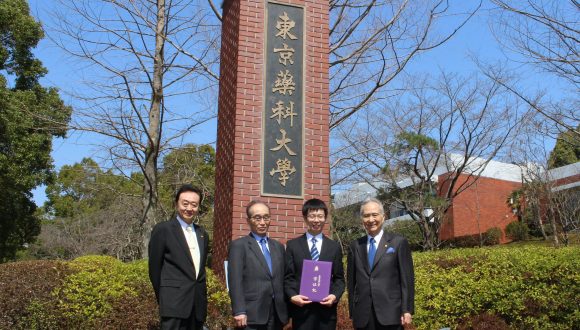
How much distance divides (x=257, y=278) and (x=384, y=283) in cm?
86

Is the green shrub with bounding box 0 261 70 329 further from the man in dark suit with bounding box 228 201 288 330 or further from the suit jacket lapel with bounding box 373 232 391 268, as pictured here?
the suit jacket lapel with bounding box 373 232 391 268

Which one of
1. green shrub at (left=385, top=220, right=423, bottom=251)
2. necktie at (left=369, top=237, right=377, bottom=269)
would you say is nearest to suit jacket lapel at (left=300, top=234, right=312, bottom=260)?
necktie at (left=369, top=237, right=377, bottom=269)

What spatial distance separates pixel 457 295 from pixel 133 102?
7.91m

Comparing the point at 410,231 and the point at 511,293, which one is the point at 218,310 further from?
the point at 410,231

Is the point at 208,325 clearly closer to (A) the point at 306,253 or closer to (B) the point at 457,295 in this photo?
(A) the point at 306,253

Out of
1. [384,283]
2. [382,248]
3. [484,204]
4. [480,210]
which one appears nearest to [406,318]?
[384,283]

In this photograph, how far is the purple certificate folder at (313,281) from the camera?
419cm

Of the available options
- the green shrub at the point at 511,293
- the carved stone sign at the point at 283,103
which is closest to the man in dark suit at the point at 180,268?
the carved stone sign at the point at 283,103

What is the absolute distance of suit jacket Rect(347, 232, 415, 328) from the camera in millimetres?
4102

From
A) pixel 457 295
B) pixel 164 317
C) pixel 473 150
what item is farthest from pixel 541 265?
pixel 473 150

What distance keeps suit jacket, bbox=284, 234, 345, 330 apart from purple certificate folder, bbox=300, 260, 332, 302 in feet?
0.26

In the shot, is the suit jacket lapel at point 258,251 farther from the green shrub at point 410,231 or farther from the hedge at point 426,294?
the green shrub at point 410,231

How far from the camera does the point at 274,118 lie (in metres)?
6.84

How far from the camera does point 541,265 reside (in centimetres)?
627
